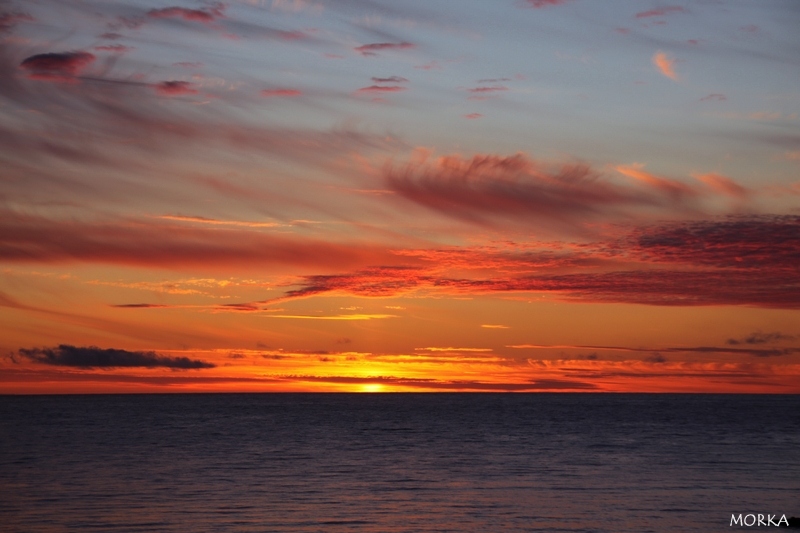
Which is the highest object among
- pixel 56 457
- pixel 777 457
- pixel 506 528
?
pixel 777 457

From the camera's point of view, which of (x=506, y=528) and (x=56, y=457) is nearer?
(x=506, y=528)

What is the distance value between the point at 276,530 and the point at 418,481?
55.3 feet

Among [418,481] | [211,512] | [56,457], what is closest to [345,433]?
[56,457]

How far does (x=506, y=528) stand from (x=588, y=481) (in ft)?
53.9

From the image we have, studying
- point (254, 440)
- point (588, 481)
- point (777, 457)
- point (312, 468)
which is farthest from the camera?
point (254, 440)

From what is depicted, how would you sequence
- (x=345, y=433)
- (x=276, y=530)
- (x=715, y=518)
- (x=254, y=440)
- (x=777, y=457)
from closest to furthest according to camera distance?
1. (x=276, y=530)
2. (x=715, y=518)
3. (x=777, y=457)
4. (x=254, y=440)
5. (x=345, y=433)

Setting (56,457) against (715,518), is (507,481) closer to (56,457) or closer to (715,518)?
(715,518)

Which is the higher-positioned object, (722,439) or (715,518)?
(722,439)

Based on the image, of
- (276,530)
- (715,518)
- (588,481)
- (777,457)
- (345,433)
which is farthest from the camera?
(345,433)

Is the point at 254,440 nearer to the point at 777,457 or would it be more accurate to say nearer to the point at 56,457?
the point at 56,457

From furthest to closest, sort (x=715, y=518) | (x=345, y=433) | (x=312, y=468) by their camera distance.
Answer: (x=345, y=433) < (x=312, y=468) < (x=715, y=518)

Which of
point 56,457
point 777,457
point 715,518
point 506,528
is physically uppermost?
point 777,457

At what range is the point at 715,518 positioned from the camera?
118ft

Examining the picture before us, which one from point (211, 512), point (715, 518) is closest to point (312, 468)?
point (211, 512)
